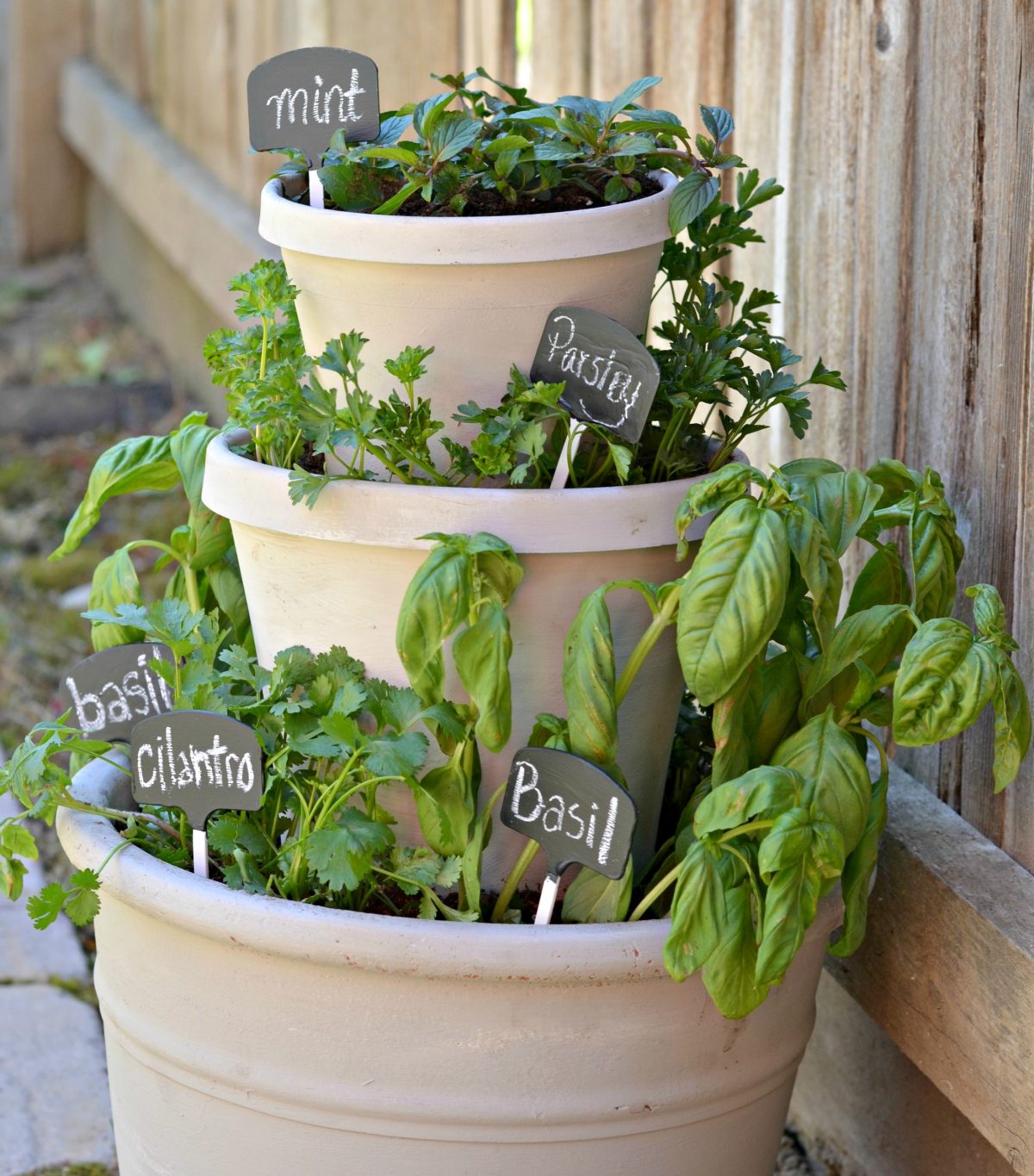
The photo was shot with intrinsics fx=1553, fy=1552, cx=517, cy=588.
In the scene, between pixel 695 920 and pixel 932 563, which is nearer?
pixel 695 920

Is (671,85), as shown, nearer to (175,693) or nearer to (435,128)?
(435,128)

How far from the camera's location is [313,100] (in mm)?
1276

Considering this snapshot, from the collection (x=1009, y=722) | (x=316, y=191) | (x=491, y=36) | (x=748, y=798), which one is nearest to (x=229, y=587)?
(x=316, y=191)

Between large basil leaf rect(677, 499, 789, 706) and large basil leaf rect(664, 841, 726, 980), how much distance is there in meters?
0.12

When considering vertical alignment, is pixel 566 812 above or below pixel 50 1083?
above

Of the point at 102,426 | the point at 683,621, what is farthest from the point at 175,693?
the point at 102,426

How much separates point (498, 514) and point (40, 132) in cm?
484

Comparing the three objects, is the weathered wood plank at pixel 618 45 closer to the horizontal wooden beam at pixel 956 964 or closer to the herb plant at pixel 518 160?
the herb plant at pixel 518 160

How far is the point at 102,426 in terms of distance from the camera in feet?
13.3

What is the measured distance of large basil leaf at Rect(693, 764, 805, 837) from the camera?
1.06m

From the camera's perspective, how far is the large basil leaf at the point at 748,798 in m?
1.06

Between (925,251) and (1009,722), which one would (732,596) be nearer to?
(1009,722)

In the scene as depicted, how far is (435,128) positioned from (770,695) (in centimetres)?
52

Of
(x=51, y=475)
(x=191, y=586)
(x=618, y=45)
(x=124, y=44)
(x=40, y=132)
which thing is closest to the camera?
(x=191, y=586)
